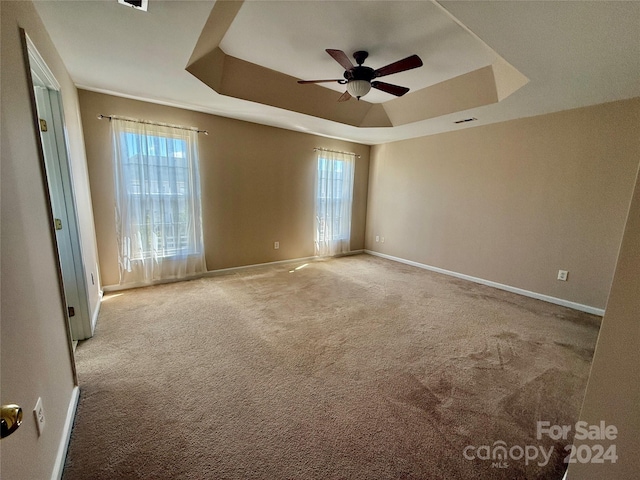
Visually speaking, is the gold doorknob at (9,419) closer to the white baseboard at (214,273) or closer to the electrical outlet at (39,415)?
the electrical outlet at (39,415)

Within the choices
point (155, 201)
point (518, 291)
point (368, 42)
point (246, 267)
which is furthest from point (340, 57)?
point (518, 291)

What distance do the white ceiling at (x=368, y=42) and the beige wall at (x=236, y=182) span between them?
36cm

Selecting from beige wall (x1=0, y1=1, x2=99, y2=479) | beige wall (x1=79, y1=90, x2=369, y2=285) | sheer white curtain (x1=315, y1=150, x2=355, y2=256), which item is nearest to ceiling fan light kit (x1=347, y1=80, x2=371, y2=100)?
beige wall (x1=79, y1=90, x2=369, y2=285)

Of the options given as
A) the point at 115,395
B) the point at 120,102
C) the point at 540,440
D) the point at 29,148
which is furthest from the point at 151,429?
the point at 120,102

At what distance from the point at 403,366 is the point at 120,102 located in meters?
4.09

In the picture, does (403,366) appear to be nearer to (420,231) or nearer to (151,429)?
(151,429)

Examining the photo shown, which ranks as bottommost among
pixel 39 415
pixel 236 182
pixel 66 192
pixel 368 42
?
pixel 39 415

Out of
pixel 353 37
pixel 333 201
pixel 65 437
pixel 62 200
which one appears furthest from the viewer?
pixel 333 201

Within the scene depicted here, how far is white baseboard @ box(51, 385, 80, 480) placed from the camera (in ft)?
3.80

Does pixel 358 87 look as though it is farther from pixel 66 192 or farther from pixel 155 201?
pixel 155 201

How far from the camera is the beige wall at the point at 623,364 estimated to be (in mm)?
921

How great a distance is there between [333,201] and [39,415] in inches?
178

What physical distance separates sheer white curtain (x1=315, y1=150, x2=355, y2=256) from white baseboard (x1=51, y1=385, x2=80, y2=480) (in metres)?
3.89

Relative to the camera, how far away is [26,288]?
1.07 metres
